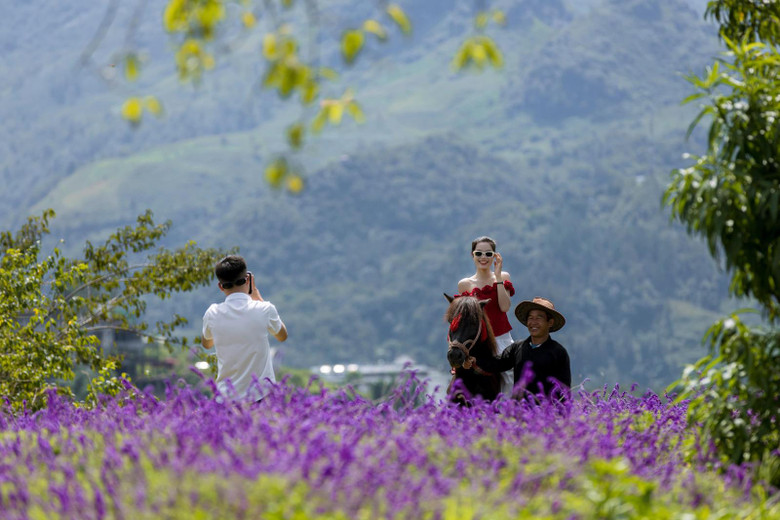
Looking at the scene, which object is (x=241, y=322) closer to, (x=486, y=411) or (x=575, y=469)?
(x=486, y=411)

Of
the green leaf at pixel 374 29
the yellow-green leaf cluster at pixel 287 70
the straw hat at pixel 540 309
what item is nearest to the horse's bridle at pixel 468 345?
the straw hat at pixel 540 309

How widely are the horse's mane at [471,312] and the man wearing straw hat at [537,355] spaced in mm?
148

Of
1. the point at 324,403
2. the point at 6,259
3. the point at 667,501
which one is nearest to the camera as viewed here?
the point at 667,501

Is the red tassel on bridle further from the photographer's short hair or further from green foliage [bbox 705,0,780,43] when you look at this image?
green foliage [bbox 705,0,780,43]

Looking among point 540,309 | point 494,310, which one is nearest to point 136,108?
point 540,309

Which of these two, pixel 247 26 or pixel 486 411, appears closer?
pixel 247 26

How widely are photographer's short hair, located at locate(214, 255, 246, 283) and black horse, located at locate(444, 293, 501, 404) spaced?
1825 mm

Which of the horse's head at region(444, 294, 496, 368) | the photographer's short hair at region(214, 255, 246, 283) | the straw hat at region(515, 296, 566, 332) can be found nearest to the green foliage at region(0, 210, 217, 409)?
the photographer's short hair at region(214, 255, 246, 283)

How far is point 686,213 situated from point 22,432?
Answer: 4.36 metres

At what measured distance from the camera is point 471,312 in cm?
912

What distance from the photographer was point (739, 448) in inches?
257

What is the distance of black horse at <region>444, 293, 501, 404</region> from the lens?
9086 mm

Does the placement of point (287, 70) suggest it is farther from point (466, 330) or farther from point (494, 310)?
point (494, 310)

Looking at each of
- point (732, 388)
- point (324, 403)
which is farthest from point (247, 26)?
point (732, 388)
